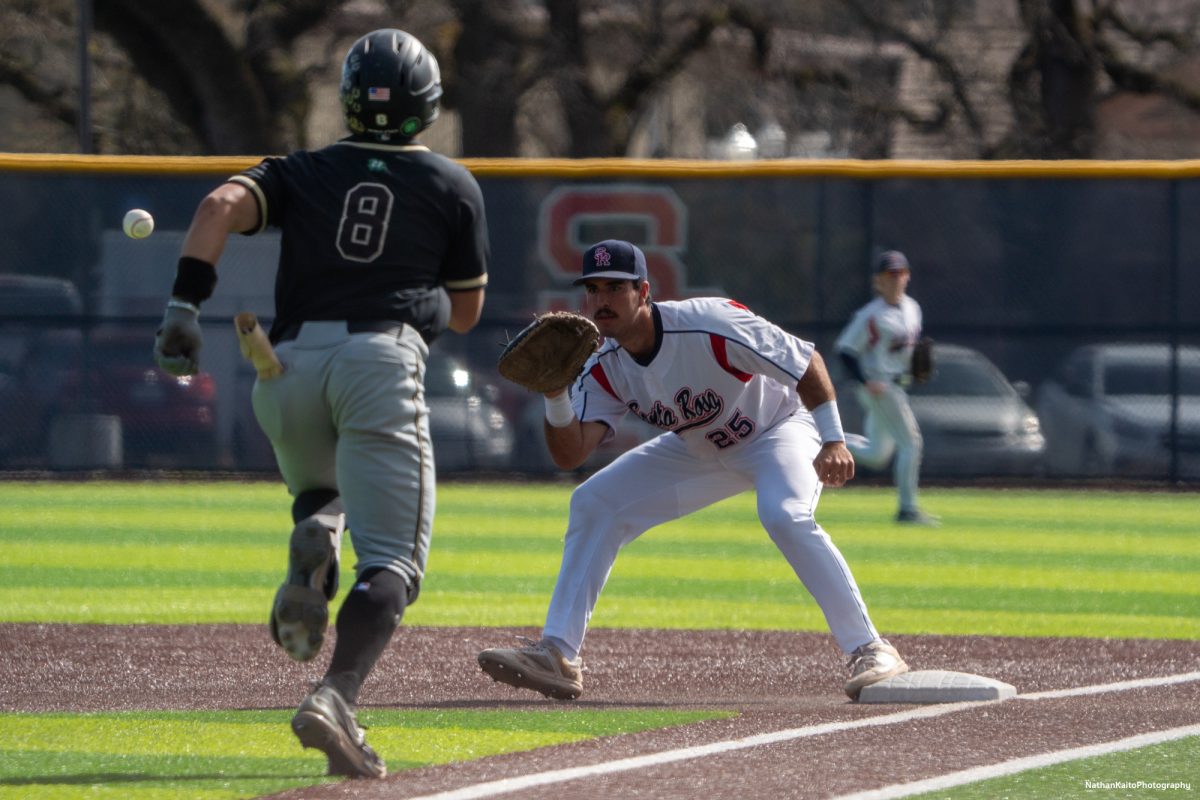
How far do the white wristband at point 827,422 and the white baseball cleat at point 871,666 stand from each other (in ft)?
2.16

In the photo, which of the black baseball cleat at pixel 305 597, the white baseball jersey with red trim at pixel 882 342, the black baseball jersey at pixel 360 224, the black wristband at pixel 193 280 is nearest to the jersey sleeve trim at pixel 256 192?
the black baseball jersey at pixel 360 224

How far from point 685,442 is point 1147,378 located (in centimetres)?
1078

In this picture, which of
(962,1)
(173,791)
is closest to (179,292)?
(173,791)

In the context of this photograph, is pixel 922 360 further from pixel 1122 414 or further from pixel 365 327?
pixel 365 327

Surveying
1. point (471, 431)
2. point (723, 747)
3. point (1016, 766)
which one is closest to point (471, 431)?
point (471, 431)

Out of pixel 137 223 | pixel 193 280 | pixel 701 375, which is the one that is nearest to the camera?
pixel 193 280

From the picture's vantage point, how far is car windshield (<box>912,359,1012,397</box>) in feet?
53.7

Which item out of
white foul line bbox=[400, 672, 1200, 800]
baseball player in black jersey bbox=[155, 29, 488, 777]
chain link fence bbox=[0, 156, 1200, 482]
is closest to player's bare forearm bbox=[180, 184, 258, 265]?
baseball player in black jersey bbox=[155, 29, 488, 777]

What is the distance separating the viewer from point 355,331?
468cm

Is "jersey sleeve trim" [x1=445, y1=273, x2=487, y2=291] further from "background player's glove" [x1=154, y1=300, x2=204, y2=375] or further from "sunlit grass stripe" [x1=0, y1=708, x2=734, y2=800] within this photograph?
"sunlit grass stripe" [x1=0, y1=708, x2=734, y2=800]

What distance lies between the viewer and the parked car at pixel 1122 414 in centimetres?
1616

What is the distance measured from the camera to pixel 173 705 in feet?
19.6

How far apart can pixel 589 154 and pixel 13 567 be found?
15966 mm

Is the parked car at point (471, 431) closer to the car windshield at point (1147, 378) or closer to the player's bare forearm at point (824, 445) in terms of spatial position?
the car windshield at point (1147, 378)
